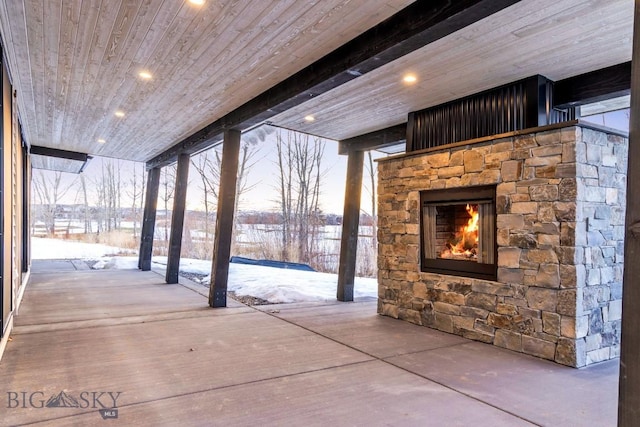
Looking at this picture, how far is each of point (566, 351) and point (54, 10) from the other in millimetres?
4935

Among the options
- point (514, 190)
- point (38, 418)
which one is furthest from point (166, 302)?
point (514, 190)

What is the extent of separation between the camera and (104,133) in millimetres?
7281

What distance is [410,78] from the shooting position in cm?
418

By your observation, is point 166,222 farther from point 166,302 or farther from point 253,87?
point 253,87

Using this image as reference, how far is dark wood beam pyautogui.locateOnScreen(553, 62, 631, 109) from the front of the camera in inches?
147

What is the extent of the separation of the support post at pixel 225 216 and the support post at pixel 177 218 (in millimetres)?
2281

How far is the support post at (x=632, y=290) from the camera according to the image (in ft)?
3.95

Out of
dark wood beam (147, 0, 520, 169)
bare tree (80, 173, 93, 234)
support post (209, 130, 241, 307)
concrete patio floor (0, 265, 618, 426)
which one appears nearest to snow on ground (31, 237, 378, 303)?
support post (209, 130, 241, 307)

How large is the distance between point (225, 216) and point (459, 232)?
10.6ft

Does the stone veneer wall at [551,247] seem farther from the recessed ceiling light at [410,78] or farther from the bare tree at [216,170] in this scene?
the bare tree at [216,170]

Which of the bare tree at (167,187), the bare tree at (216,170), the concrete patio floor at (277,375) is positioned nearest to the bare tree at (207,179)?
the bare tree at (216,170)

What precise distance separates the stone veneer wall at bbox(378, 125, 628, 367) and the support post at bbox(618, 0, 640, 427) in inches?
103

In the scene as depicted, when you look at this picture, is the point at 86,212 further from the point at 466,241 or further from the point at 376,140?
the point at 466,241

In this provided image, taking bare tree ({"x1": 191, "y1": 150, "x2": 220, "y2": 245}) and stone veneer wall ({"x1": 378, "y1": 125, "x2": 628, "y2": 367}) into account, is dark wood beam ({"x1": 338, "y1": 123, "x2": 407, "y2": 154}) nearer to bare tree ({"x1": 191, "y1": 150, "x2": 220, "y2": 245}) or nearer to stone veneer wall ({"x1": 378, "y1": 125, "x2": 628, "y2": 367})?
stone veneer wall ({"x1": 378, "y1": 125, "x2": 628, "y2": 367})
